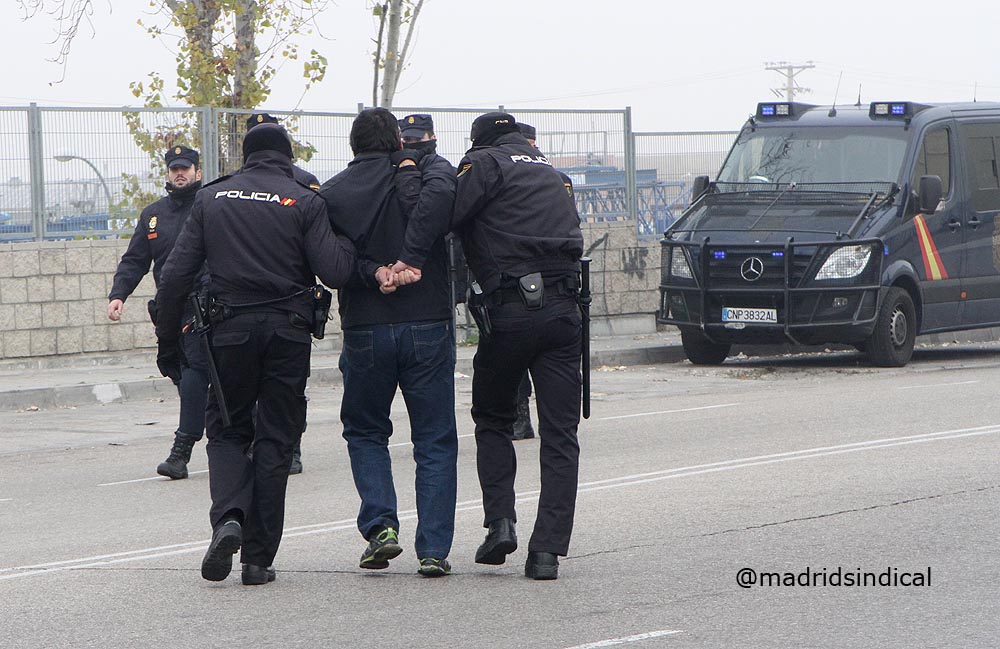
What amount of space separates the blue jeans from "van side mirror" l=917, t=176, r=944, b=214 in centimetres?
960

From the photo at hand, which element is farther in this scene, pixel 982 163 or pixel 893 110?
pixel 982 163

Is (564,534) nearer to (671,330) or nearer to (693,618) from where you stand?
(693,618)

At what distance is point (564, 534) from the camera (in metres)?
5.91

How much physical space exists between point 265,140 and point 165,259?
2.87 metres

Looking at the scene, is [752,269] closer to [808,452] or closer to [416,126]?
[808,452]

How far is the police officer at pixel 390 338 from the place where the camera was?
6.00m

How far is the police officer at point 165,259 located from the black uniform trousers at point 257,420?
9.30ft

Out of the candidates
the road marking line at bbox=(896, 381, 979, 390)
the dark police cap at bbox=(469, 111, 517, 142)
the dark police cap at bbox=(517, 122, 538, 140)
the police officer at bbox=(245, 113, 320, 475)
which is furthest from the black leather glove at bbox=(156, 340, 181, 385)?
the road marking line at bbox=(896, 381, 979, 390)

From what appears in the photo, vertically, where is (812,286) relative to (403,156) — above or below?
below

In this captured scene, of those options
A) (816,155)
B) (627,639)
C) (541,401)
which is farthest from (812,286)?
(627,639)

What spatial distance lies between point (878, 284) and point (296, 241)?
31.3 feet

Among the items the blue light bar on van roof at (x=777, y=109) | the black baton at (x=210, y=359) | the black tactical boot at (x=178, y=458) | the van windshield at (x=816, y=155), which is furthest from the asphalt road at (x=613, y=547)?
the blue light bar on van roof at (x=777, y=109)

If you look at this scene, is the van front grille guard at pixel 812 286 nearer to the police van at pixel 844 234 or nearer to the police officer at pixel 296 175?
the police van at pixel 844 234

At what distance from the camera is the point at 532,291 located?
5.89m
